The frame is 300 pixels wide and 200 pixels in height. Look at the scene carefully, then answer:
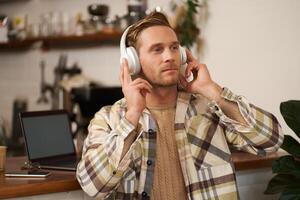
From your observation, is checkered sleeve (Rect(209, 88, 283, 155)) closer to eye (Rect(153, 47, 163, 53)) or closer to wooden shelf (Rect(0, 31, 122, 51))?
eye (Rect(153, 47, 163, 53))

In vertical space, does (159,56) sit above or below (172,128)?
above

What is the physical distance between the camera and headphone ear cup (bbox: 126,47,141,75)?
5.27ft

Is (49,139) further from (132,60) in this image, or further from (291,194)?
(291,194)

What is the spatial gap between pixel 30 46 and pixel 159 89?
3.61 metres

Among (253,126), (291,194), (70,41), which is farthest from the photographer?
(70,41)

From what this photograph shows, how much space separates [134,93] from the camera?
4.99 ft

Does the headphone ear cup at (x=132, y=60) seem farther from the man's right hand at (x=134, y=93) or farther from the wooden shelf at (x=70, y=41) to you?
the wooden shelf at (x=70, y=41)

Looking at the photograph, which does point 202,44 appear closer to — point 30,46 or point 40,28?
point 40,28

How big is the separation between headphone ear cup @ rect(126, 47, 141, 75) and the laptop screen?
0.39 m

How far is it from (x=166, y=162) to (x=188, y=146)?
0.27 ft

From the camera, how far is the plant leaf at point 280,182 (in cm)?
182

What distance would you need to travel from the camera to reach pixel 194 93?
169 cm

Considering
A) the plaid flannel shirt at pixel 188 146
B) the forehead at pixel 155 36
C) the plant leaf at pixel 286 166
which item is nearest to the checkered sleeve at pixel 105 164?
the plaid flannel shirt at pixel 188 146

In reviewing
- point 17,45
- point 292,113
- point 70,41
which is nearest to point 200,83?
point 292,113
